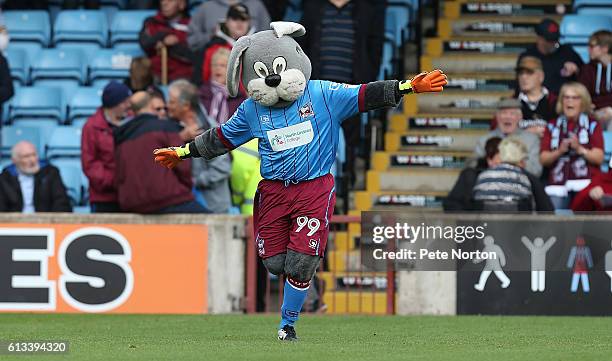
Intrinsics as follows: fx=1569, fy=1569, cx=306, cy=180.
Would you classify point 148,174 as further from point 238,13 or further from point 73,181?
point 238,13

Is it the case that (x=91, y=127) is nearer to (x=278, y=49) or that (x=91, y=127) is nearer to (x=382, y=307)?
(x=382, y=307)

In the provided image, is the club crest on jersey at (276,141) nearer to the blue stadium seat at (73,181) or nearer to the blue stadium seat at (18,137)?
the blue stadium seat at (73,181)

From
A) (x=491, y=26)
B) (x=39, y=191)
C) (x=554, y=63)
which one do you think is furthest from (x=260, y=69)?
(x=491, y=26)

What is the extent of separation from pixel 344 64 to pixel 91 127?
314 cm

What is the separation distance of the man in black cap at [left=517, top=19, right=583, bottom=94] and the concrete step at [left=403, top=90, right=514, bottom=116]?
1103mm

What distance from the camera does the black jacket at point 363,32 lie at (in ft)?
54.2

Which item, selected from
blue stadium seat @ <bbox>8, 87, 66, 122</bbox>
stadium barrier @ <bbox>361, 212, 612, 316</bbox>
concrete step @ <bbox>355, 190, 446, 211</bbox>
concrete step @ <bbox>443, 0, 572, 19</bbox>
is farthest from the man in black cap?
blue stadium seat @ <bbox>8, 87, 66, 122</bbox>

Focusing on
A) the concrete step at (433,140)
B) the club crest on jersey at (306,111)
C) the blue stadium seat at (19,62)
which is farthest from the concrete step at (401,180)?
the club crest on jersey at (306,111)

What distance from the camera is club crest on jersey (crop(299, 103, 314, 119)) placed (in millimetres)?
10539

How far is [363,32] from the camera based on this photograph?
16547 millimetres

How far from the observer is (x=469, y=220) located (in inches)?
540

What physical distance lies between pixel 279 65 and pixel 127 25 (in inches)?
320

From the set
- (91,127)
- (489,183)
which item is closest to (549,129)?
(489,183)

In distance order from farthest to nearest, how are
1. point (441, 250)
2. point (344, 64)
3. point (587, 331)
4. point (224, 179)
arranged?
1. point (344, 64)
2. point (224, 179)
3. point (441, 250)
4. point (587, 331)
